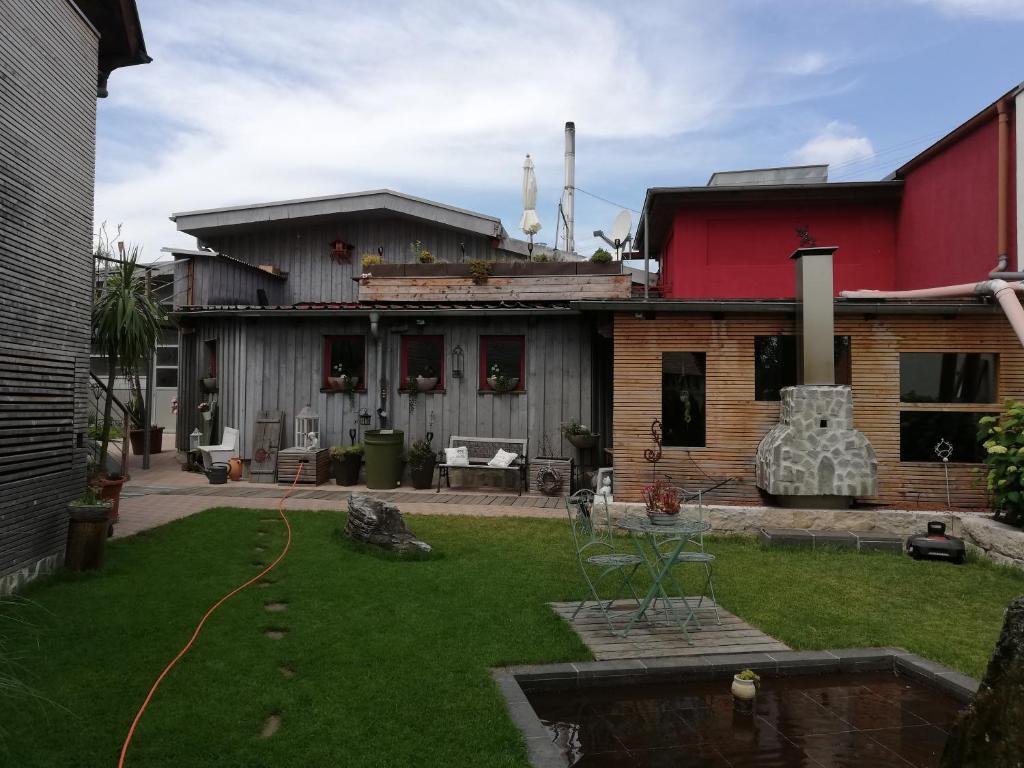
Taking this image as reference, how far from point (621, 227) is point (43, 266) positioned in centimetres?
994

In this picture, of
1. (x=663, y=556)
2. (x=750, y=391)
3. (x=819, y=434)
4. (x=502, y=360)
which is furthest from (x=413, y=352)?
(x=663, y=556)

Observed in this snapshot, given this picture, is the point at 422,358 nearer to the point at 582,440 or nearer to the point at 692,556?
the point at 582,440

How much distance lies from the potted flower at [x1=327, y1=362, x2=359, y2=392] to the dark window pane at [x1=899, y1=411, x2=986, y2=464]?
28.0 ft

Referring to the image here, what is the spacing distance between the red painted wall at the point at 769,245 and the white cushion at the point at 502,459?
440cm

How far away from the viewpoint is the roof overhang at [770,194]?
11.9 m

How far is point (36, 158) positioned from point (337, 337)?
6.87 meters

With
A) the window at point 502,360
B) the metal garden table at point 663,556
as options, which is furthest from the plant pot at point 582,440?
the metal garden table at point 663,556

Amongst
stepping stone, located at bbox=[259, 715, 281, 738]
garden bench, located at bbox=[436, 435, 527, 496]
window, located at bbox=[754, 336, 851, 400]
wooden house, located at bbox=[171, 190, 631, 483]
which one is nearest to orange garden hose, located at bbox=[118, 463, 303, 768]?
stepping stone, located at bbox=[259, 715, 281, 738]

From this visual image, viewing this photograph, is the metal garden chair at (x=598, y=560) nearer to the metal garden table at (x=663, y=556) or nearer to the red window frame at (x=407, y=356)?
the metal garden table at (x=663, y=556)

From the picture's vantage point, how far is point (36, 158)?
5.86 meters

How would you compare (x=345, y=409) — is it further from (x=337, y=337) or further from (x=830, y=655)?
(x=830, y=655)

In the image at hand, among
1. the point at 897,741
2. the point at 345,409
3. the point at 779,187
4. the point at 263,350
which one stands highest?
the point at 779,187

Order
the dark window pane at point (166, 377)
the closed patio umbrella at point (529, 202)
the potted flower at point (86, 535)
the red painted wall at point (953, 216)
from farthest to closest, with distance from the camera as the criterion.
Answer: the dark window pane at point (166, 377) < the closed patio umbrella at point (529, 202) < the red painted wall at point (953, 216) < the potted flower at point (86, 535)

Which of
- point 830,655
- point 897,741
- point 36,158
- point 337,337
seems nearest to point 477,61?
point 337,337
